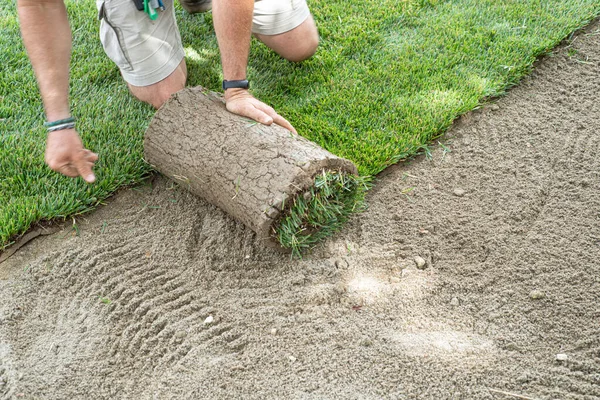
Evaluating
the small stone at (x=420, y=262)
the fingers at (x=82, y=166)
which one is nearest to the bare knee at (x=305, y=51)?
the fingers at (x=82, y=166)

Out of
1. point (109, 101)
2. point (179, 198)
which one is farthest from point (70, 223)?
point (109, 101)

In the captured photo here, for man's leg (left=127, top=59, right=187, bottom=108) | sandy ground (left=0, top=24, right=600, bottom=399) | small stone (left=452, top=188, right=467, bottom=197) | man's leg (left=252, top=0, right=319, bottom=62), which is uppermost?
man's leg (left=252, top=0, right=319, bottom=62)

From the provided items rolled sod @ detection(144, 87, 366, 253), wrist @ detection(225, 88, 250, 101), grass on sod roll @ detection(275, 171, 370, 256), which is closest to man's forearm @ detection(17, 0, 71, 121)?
rolled sod @ detection(144, 87, 366, 253)

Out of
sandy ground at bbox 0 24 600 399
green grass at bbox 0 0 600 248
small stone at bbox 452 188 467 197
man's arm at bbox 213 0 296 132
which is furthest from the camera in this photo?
green grass at bbox 0 0 600 248

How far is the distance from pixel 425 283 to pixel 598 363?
2.28ft

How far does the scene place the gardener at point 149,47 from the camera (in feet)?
8.28

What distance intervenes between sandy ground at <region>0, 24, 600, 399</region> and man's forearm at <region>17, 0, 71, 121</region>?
60 centimetres

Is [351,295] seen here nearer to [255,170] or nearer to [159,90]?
[255,170]

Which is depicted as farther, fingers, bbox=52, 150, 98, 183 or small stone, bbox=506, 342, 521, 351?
fingers, bbox=52, 150, 98, 183

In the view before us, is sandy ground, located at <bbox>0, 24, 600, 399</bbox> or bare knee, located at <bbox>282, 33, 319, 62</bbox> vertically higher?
bare knee, located at <bbox>282, 33, 319, 62</bbox>

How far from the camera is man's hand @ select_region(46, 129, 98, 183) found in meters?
2.46

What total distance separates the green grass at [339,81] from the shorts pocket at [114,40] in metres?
0.20

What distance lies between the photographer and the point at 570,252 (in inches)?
97.0

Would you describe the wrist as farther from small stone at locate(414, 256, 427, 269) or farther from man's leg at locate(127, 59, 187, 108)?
small stone at locate(414, 256, 427, 269)
